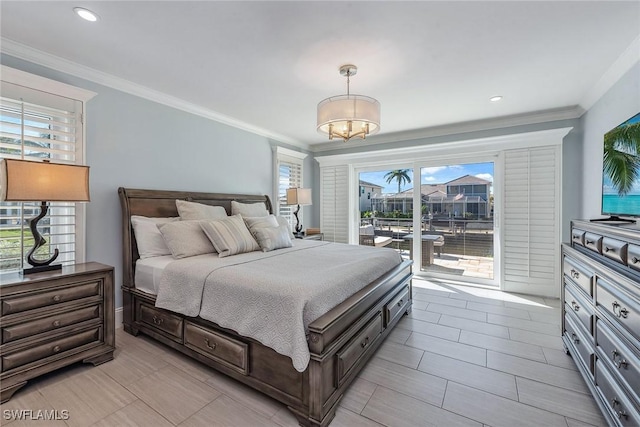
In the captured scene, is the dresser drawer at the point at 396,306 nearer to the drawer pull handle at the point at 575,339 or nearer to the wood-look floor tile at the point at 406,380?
the wood-look floor tile at the point at 406,380

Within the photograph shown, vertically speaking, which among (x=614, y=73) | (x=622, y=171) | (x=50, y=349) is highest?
(x=614, y=73)

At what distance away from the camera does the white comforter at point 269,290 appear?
165 centimetres

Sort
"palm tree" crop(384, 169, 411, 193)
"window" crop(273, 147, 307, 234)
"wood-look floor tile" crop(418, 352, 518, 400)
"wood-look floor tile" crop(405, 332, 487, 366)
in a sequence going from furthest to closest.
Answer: "palm tree" crop(384, 169, 411, 193) → "window" crop(273, 147, 307, 234) → "wood-look floor tile" crop(405, 332, 487, 366) → "wood-look floor tile" crop(418, 352, 518, 400)

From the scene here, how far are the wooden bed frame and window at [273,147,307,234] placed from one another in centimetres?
214

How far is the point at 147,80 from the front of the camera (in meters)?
2.89

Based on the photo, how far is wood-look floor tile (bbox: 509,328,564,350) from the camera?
8.39 ft

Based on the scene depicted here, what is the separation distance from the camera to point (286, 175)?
5223mm

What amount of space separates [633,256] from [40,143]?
13.8 ft

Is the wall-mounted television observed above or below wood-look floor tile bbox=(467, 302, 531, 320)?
above

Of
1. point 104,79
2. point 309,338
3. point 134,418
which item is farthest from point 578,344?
point 104,79

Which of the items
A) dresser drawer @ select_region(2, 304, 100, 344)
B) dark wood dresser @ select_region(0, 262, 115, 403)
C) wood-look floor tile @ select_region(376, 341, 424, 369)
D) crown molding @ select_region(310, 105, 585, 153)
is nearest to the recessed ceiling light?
dark wood dresser @ select_region(0, 262, 115, 403)

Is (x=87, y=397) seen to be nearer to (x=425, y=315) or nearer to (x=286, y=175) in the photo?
(x=425, y=315)

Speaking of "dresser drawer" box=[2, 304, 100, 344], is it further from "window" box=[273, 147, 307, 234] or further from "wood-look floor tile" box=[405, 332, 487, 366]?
"window" box=[273, 147, 307, 234]

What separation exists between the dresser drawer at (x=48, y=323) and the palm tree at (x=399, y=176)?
14.7 feet
